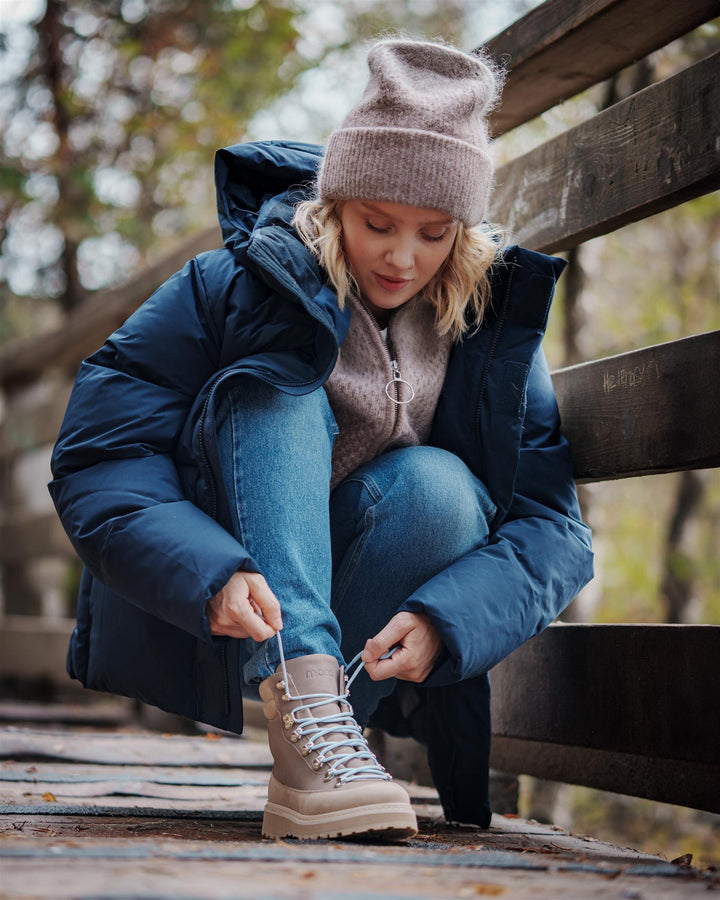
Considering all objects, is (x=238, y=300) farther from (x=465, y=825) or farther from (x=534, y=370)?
(x=465, y=825)


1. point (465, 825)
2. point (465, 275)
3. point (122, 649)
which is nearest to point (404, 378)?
point (465, 275)

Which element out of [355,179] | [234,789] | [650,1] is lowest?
[234,789]

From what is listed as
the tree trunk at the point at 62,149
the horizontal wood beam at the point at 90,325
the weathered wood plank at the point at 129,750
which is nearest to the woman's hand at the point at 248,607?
the weathered wood plank at the point at 129,750

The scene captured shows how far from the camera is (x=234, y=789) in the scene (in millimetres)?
2203

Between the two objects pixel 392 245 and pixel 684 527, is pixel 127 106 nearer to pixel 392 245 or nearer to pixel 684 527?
pixel 684 527

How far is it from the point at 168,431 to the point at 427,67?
77 cm

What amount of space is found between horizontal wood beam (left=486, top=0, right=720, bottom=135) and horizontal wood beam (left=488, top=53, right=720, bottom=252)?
0.12 meters

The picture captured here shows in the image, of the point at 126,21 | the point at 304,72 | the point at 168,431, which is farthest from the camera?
the point at 304,72

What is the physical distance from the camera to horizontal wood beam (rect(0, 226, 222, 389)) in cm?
318

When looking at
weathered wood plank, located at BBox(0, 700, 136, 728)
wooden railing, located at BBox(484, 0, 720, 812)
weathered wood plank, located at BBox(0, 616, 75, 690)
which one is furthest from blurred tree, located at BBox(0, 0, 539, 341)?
wooden railing, located at BBox(484, 0, 720, 812)

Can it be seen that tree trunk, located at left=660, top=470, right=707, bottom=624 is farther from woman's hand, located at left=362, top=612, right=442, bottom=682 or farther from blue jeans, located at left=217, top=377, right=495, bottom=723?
woman's hand, located at left=362, top=612, right=442, bottom=682

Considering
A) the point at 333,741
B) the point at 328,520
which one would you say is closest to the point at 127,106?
the point at 328,520

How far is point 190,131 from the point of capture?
6.79m

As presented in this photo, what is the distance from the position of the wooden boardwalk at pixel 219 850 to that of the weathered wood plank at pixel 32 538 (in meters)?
1.45
